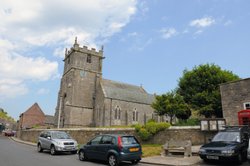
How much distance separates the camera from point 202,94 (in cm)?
2925

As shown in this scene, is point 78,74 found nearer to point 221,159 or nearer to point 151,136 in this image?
point 151,136

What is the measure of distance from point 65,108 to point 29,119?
25215 millimetres

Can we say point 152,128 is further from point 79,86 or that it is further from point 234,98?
point 79,86

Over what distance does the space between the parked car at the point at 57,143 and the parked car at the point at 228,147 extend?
9.32 m

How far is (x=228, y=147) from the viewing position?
33.4ft

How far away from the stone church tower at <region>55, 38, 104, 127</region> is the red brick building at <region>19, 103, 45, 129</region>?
65.8ft

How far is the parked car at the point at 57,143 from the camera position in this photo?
15695mm

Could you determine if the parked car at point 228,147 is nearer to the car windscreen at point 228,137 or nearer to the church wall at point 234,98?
the car windscreen at point 228,137

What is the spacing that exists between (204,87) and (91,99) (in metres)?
25.5

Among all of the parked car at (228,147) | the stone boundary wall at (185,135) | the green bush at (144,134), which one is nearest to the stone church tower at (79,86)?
the green bush at (144,134)

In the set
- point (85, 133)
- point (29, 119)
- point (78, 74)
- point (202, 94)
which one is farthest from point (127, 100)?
point (29, 119)

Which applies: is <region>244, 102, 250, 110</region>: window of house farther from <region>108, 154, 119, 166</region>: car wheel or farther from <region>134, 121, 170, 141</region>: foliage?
<region>108, 154, 119, 166</region>: car wheel

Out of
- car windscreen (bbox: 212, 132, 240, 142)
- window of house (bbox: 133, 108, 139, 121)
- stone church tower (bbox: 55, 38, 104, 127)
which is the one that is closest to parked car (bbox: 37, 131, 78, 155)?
car windscreen (bbox: 212, 132, 240, 142)

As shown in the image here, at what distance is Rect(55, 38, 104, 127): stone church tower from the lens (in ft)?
148
